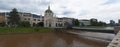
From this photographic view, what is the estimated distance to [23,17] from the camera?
72.9m

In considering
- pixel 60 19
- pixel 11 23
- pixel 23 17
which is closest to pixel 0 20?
pixel 11 23

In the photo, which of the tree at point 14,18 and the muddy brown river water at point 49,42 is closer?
the muddy brown river water at point 49,42

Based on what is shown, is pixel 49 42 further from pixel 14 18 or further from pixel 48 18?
pixel 48 18

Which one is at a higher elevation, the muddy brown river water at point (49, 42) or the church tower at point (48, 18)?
the church tower at point (48, 18)

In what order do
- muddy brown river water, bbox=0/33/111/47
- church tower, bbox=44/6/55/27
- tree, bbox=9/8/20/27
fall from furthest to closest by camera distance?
church tower, bbox=44/6/55/27 → tree, bbox=9/8/20/27 → muddy brown river water, bbox=0/33/111/47

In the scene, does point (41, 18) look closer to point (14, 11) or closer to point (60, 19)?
point (60, 19)

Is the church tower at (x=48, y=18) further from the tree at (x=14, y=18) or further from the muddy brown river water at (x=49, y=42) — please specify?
the muddy brown river water at (x=49, y=42)

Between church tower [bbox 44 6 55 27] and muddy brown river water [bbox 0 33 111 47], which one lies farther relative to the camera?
church tower [bbox 44 6 55 27]

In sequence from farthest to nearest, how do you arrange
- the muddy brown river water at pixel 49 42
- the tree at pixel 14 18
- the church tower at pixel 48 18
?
the church tower at pixel 48 18
the tree at pixel 14 18
the muddy brown river water at pixel 49 42

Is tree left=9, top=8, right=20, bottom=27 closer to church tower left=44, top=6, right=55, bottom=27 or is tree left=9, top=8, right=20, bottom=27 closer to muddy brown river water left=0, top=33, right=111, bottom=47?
church tower left=44, top=6, right=55, bottom=27

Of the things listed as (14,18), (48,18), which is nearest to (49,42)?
(14,18)

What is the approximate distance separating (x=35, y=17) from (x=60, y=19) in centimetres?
2024

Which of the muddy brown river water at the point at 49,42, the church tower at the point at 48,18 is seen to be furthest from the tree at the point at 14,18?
the muddy brown river water at the point at 49,42

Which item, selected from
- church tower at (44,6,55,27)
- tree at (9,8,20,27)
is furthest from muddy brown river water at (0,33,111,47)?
church tower at (44,6,55,27)
